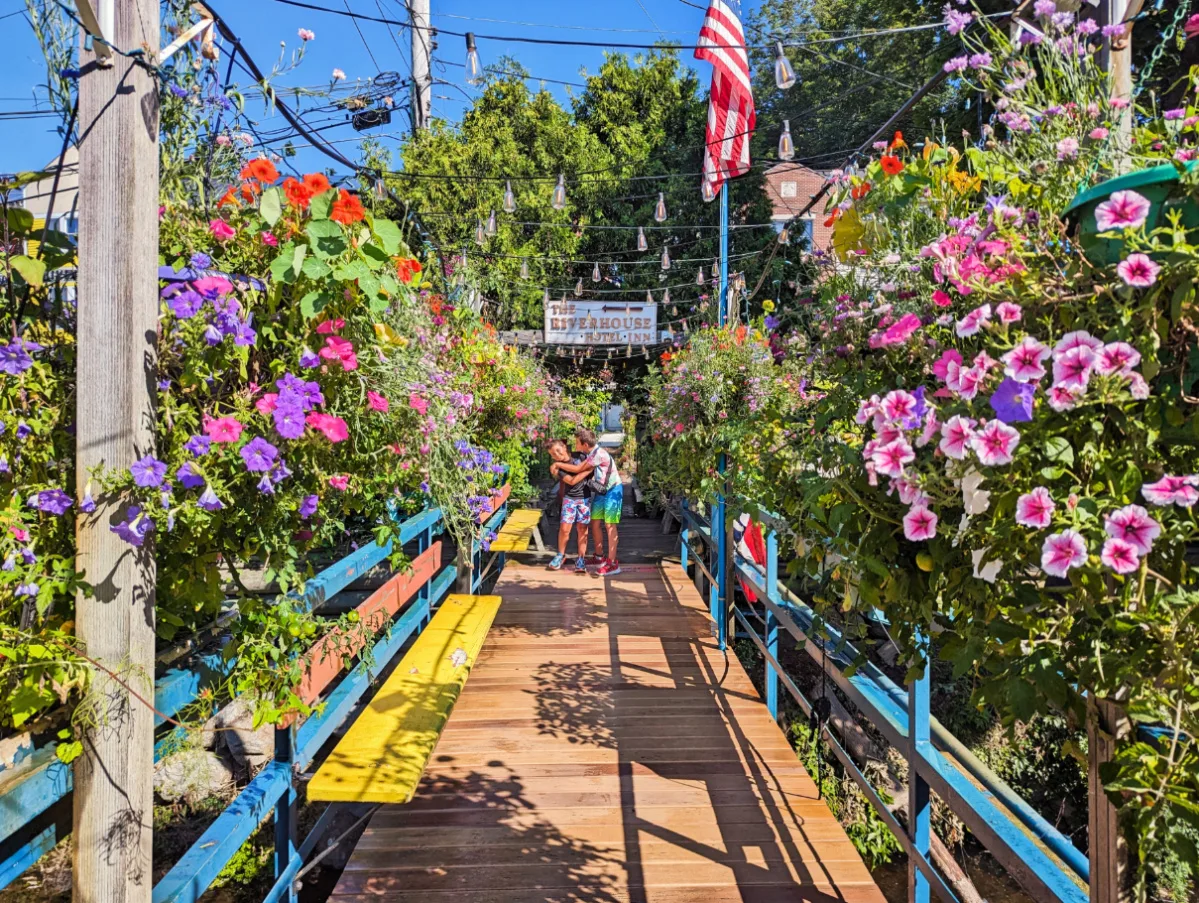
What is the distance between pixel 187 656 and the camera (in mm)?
2188

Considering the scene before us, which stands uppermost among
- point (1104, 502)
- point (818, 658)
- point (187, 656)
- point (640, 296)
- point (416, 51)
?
point (416, 51)

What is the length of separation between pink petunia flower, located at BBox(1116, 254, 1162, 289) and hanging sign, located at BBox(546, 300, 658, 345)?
14304 millimetres

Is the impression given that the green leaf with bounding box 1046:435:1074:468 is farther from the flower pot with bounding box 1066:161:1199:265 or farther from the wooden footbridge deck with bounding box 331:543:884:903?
the wooden footbridge deck with bounding box 331:543:884:903

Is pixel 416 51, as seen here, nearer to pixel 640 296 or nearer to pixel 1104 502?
pixel 640 296

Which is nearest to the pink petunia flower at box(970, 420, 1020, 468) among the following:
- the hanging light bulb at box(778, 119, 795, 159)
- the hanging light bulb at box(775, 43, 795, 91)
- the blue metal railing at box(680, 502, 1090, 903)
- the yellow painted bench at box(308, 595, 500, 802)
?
the blue metal railing at box(680, 502, 1090, 903)

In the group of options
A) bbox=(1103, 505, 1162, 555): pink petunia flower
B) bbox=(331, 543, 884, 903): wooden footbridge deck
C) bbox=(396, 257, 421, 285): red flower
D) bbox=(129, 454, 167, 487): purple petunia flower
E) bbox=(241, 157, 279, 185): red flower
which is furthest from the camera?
bbox=(331, 543, 884, 903): wooden footbridge deck

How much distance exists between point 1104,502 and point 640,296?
19.6 meters

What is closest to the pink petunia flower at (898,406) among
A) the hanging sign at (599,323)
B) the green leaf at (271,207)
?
the green leaf at (271,207)

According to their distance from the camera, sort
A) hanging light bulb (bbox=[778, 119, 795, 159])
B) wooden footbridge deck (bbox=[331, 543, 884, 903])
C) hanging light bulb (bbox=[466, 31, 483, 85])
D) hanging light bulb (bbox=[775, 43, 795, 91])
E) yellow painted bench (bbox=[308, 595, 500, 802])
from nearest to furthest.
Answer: yellow painted bench (bbox=[308, 595, 500, 802]) → wooden footbridge deck (bbox=[331, 543, 884, 903]) → hanging light bulb (bbox=[775, 43, 795, 91]) → hanging light bulb (bbox=[466, 31, 483, 85]) → hanging light bulb (bbox=[778, 119, 795, 159])

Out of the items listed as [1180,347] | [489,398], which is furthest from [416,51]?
[1180,347]

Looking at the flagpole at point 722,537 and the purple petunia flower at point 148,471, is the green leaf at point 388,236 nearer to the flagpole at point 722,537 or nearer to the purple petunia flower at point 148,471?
the purple petunia flower at point 148,471

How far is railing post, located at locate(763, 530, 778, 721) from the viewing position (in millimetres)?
4105

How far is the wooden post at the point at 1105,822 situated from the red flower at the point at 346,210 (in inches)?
67.6

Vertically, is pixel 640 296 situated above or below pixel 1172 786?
above
